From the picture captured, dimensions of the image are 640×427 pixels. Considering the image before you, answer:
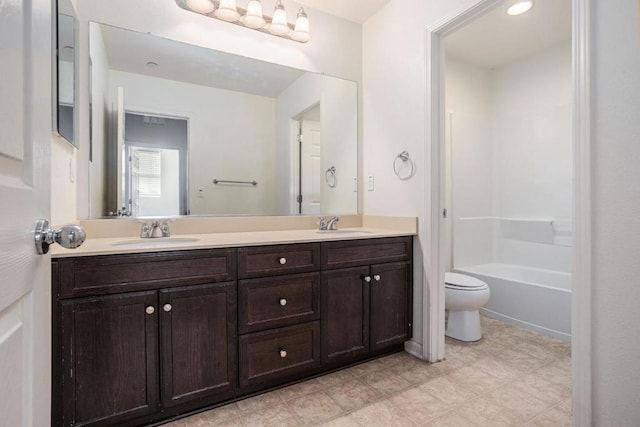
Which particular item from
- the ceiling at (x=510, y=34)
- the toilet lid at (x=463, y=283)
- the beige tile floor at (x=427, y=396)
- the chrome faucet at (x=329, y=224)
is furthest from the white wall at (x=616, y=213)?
the chrome faucet at (x=329, y=224)

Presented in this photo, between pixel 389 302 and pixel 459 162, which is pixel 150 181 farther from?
pixel 459 162

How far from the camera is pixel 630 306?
1.19 meters

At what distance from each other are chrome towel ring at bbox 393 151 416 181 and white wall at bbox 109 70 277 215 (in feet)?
2.86

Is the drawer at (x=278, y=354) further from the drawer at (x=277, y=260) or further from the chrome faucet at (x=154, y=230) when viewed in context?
the chrome faucet at (x=154, y=230)

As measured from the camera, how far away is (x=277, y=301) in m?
1.63

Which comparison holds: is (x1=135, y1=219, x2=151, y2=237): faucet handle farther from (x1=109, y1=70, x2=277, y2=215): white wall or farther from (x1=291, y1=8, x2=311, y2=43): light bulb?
(x1=291, y1=8, x2=311, y2=43): light bulb

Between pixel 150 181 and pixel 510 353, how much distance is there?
253 centimetres

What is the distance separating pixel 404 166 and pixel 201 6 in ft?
5.23

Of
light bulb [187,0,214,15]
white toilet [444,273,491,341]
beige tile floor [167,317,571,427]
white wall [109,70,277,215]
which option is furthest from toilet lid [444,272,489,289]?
light bulb [187,0,214,15]

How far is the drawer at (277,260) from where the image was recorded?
1547 millimetres

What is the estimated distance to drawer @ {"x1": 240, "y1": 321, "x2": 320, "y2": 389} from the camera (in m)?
1.55

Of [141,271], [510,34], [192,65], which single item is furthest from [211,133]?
[510,34]

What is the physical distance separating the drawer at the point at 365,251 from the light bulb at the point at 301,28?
1451 millimetres

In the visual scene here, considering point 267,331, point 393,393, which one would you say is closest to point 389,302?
point 393,393
